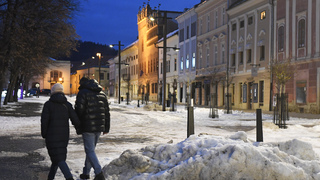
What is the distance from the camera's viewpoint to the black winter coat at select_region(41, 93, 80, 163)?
21.1 feet

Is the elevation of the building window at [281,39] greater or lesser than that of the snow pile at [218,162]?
greater

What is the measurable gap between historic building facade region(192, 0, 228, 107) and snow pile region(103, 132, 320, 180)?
35354 millimetres

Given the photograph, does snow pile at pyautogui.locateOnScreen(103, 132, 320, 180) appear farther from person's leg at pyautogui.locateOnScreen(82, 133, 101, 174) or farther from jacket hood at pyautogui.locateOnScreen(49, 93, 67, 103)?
jacket hood at pyautogui.locateOnScreen(49, 93, 67, 103)

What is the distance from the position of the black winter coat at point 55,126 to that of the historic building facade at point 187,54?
1831 inches

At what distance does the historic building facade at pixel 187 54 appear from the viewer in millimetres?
54531

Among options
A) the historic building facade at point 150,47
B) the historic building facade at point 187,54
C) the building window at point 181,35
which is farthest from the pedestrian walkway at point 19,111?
the historic building facade at point 150,47

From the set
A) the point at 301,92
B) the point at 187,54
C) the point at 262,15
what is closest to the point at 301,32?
the point at 301,92

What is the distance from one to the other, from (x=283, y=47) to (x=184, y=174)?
29334 mm

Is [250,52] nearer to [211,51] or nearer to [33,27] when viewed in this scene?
[211,51]

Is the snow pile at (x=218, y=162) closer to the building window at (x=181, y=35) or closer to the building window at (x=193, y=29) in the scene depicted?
the building window at (x=193, y=29)

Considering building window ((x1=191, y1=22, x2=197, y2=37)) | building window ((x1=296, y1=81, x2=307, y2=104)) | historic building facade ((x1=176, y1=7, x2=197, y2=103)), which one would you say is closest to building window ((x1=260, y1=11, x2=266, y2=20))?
building window ((x1=296, y1=81, x2=307, y2=104))

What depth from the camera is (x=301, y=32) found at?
31.8m

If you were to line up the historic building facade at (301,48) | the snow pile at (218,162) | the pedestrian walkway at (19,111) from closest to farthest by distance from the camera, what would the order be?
the snow pile at (218,162), the pedestrian walkway at (19,111), the historic building facade at (301,48)

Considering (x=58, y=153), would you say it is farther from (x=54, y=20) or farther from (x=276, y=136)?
(x=54, y=20)
